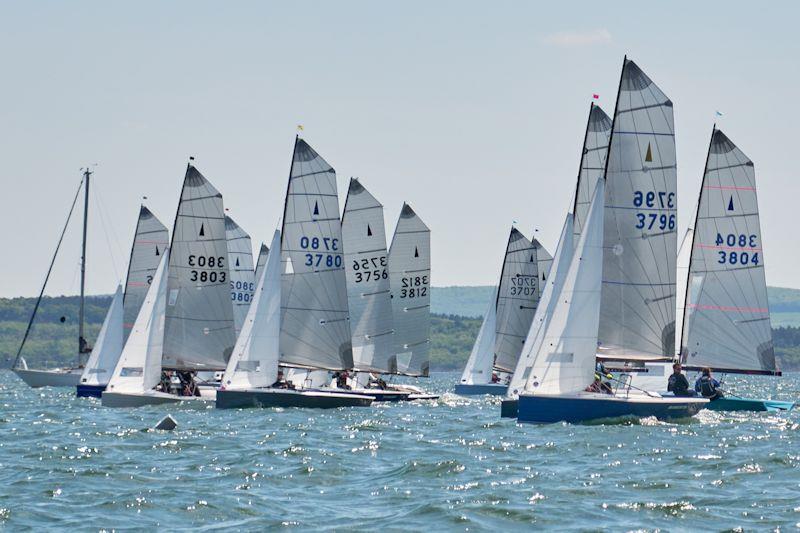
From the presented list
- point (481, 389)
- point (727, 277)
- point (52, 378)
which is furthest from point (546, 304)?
point (52, 378)

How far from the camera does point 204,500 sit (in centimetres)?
2362

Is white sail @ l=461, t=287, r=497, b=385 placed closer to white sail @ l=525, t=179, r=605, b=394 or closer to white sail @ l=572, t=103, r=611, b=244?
white sail @ l=572, t=103, r=611, b=244

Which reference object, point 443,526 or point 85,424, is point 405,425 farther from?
point 443,526

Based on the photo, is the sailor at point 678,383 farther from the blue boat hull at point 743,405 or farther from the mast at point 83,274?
the mast at point 83,274

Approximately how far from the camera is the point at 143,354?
48.5 m

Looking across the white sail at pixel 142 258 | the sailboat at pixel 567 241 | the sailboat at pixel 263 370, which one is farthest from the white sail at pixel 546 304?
the white sail at pixel 142 258

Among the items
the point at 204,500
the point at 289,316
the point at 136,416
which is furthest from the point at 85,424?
the point at 204,500

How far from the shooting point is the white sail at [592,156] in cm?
4753

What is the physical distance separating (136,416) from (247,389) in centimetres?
453

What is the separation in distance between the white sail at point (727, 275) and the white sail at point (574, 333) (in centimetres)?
1070

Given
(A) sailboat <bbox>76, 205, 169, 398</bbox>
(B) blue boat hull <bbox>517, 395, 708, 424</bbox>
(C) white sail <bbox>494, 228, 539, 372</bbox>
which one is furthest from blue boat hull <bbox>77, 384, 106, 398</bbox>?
(B) blue boat hull <bbox>517, 395, 708, 424</bbox>

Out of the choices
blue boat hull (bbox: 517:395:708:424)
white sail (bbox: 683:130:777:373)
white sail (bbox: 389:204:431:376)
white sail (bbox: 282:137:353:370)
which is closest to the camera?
blue boat hull (bbox: 517:395:708:424)

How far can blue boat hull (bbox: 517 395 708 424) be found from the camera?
37.4 meters

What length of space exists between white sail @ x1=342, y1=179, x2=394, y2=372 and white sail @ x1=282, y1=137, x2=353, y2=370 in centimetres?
585
